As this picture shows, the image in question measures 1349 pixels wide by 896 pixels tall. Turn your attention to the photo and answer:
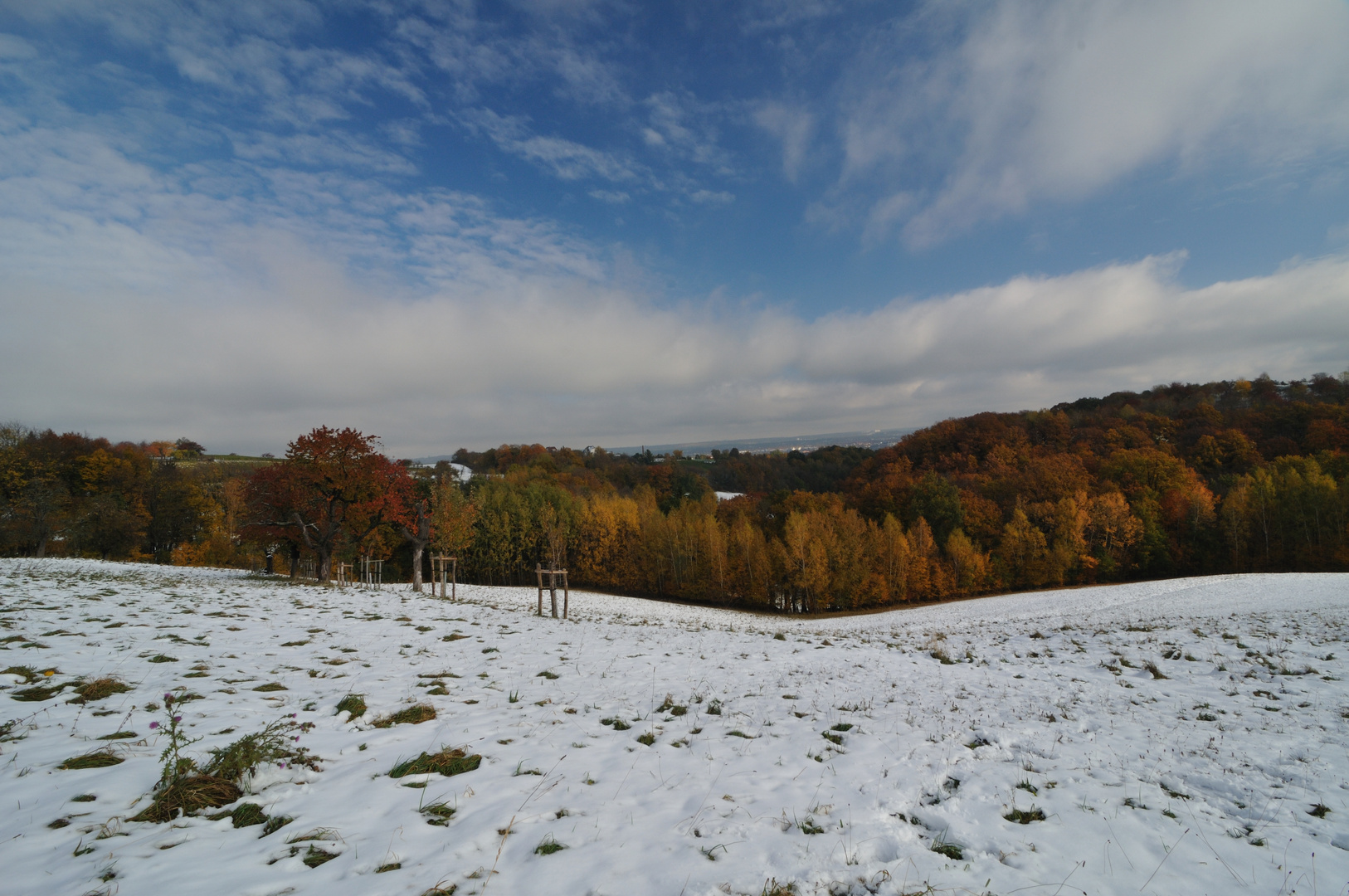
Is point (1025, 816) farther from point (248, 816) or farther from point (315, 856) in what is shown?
point (248, 816)

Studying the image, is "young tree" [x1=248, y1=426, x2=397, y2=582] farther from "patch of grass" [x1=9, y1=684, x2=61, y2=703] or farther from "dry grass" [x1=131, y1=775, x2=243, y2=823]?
"dry grass" [x1=131, y1=775, x2=243, y2=823]

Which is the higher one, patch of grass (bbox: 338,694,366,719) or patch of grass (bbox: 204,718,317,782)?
patch of grass (bbox: 204,718,317,782)

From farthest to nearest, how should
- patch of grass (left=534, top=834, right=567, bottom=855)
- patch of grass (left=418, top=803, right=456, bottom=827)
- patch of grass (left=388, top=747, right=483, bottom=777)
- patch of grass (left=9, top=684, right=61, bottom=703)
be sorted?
patch of grass (left=9, top=684, right=61, bottom=703)
patch of grass (left=388, top=747, right=483, bottom=777)
patch of grass (left=418, top=803, right=456, bottom=827)
patch of grass (left=534, top=834, right=567, bottom=855)

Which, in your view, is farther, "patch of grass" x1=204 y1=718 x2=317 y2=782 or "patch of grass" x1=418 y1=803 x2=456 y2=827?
"patch of grass" x1=204 y1=718 x2=317 y2=782

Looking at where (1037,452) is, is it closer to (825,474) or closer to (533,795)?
(825,474)

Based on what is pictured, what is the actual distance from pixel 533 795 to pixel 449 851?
102cm

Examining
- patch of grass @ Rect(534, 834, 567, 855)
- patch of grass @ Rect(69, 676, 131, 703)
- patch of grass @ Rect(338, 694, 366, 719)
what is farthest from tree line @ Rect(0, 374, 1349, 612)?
patch of grass @ Rect(534, 834, 567, 855)

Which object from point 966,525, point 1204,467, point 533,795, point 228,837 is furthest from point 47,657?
point 1204,467

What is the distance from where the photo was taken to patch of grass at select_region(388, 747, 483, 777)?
5.05m

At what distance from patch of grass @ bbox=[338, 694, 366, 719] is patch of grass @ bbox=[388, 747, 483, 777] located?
177 centimetres

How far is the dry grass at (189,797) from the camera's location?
392cm

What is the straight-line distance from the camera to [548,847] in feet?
12.8

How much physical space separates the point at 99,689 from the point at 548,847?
667 centimetres

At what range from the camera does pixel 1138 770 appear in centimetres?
564
